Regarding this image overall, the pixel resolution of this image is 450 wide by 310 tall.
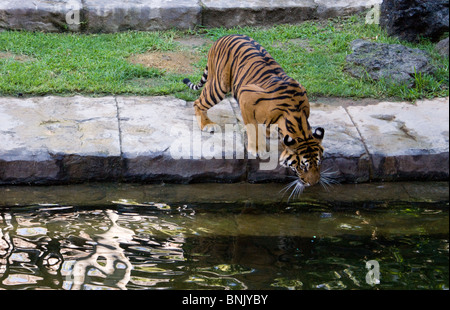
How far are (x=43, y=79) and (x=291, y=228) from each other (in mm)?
3327

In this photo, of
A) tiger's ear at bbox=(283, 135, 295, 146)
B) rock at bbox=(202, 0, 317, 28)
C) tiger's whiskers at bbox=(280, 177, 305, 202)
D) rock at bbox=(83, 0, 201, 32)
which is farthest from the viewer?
rock at bbox=(202, 0, 317, 28)

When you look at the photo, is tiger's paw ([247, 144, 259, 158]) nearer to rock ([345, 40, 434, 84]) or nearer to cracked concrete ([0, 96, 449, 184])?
cracked concrete ([0, 96, 449, 184])

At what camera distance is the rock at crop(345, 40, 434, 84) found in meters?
6.99

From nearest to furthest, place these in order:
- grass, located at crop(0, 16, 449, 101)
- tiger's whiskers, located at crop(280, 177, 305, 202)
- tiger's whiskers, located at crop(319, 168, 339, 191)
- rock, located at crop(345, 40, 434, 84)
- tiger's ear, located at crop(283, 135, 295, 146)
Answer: tiger's ear, located at crop(283, 135, 295, 146) < tiger's whiskers, located at crop(280, 177, 305, 202) < tiger's whiskers, located at crop(319, 168, 339, 191) < grass, located at crop(0, 16, 449, 101) < rock, located at crop(345, 40, 434, 84)

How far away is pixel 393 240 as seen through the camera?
4.65 meters

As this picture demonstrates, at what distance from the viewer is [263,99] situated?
5.32 metres

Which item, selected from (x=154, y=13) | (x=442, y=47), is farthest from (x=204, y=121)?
(x=442, y=47)

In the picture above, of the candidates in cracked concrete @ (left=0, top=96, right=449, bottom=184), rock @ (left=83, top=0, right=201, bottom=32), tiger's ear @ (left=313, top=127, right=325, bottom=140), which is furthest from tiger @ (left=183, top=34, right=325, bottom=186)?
rock @ (left=83, top=0, right=201, bottom=32)

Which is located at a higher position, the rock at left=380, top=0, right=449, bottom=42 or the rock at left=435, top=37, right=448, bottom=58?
the rock at left=380, top=0, right=449, bottom=42

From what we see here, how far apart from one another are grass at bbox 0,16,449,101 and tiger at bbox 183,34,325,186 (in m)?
0.66

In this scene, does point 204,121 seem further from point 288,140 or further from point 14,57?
point 14,57

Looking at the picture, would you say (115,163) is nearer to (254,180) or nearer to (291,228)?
(254,180)

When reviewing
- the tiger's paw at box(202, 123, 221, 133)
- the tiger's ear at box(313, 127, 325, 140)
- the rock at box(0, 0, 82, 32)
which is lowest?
the tiger's paw at box(202, 123, 221, 133)

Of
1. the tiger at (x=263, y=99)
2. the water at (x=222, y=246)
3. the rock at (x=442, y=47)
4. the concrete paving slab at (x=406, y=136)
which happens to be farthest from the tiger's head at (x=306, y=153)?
the rock at (x=442, y=47)
